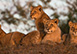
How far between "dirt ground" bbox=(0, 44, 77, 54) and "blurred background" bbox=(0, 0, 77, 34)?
4.93 metres

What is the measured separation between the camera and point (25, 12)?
37.0 ft

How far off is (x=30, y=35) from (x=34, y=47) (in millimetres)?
527

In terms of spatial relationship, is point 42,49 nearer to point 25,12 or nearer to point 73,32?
point 73,32

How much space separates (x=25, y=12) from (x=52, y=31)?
600 centimetres

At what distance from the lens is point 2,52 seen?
5.10m

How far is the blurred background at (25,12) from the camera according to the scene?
1056 cm

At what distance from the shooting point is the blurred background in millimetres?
10562

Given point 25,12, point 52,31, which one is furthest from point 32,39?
point 25,12

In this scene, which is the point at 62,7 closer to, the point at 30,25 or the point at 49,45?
the point at 30,25

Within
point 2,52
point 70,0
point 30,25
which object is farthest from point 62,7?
point 2,52

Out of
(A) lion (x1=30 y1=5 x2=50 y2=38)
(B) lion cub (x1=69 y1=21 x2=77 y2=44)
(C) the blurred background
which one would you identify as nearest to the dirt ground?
(B) lion cub (x1=69 y1=21 x2=77 y2=44)

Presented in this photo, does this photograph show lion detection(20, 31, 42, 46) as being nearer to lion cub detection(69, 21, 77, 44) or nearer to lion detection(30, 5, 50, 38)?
lion detection(30, 5, 50, 38)

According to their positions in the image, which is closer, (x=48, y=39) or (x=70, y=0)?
(x=48, y=39)

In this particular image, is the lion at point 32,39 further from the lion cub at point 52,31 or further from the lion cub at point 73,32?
the lion cub at point 73,32
